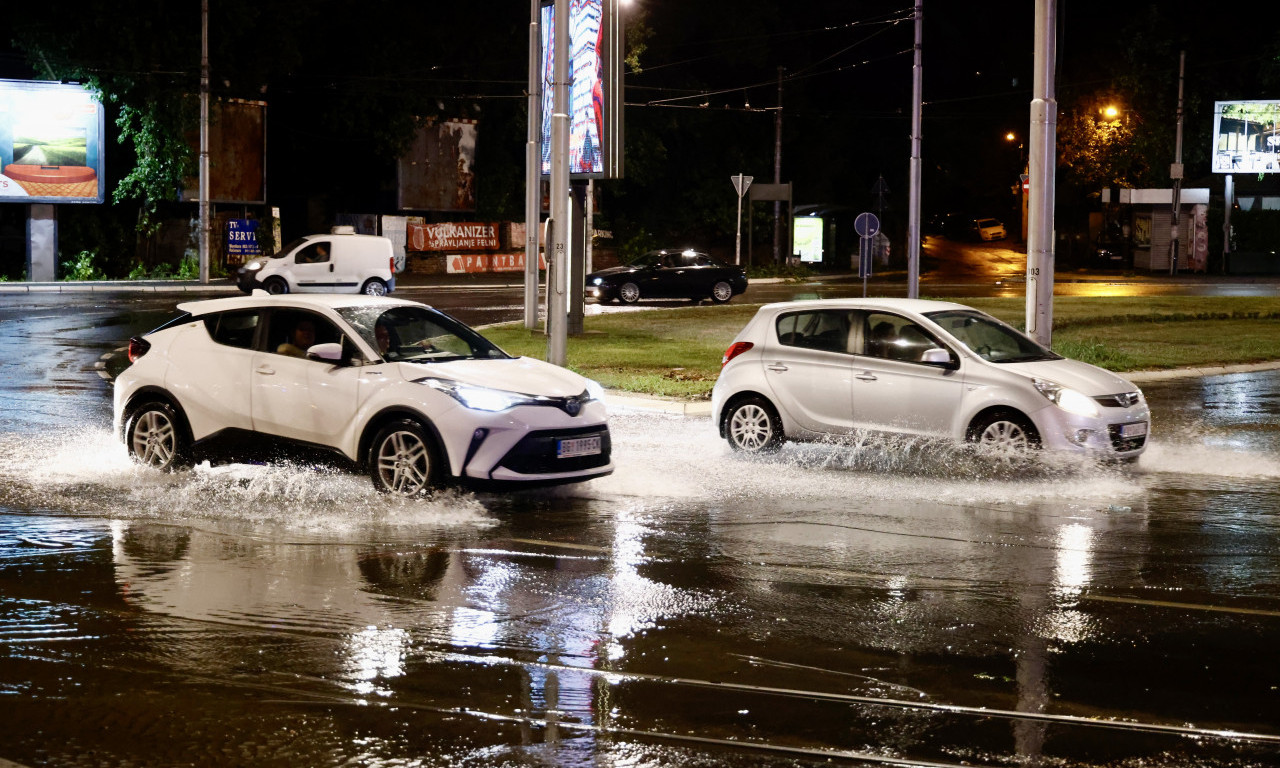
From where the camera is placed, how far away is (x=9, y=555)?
8609mm

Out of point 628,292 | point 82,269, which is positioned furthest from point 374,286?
point 82,269

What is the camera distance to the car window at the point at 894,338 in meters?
12.8

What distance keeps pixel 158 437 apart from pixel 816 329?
5.70 m

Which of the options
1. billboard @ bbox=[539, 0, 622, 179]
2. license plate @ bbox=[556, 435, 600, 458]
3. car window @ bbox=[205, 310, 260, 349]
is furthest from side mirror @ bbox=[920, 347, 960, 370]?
billboard @ bbox=[539, 0, 622, 179]

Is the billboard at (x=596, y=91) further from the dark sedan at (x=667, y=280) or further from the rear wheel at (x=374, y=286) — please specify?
the dark sedan at (x=667, y=280)

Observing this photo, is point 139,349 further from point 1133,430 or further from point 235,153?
point 235,153

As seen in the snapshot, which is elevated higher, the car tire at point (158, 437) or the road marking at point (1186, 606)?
the car tire at point (158, 437)

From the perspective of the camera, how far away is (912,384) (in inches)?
493

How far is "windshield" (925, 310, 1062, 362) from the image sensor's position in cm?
1275

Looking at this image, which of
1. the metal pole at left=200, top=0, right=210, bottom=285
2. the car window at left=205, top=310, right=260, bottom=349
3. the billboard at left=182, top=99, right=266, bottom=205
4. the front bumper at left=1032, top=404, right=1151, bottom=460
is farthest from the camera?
the billboard at left=182, top=99, right=266, bottom=205

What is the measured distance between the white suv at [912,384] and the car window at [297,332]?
4085 millimetres

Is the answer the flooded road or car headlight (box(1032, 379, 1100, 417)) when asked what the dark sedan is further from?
car headlight (box(1032, 379, 1100, 417))

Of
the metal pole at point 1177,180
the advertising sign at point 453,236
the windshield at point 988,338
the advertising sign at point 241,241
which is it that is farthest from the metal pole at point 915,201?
the metal pole at point 1177,180

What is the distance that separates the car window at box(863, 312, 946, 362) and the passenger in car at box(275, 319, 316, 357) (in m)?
4.79
